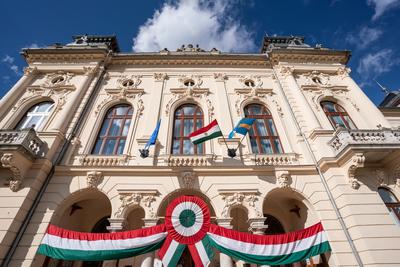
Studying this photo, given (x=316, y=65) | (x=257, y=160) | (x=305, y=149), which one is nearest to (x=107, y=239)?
(x=257, y=160)

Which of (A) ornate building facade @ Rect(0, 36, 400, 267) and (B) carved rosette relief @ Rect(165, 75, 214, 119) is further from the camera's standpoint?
(B) carved rosette relief @ Rect(165, 75, 214, 119)

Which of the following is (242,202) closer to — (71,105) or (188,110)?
(188,110)

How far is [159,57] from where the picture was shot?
14.7 meters

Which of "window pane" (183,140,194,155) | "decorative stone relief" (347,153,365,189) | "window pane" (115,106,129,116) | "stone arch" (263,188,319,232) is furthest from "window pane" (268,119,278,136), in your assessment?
"window pane" (115,106,129,116)

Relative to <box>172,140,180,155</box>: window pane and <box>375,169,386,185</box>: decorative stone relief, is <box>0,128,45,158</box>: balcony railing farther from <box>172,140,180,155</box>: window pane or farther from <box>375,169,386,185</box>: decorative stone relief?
<box>375,169,386,185</box>: decorative stone relief

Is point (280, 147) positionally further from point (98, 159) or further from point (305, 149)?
point (98, 159)

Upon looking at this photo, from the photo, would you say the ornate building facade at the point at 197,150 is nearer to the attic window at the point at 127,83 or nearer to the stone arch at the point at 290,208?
the stone arch at the point at 290,208

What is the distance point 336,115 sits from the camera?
1190 centimetres

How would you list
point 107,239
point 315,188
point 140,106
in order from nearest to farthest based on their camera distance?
point 107,239 → point 315,188 → point 140,106

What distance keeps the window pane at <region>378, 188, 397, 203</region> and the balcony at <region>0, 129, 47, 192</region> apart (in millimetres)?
15104

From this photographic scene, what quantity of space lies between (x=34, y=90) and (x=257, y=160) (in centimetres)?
1435

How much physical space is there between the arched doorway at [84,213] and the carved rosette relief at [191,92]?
5.93 m

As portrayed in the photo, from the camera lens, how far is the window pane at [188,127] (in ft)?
37.3

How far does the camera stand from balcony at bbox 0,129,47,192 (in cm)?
784
